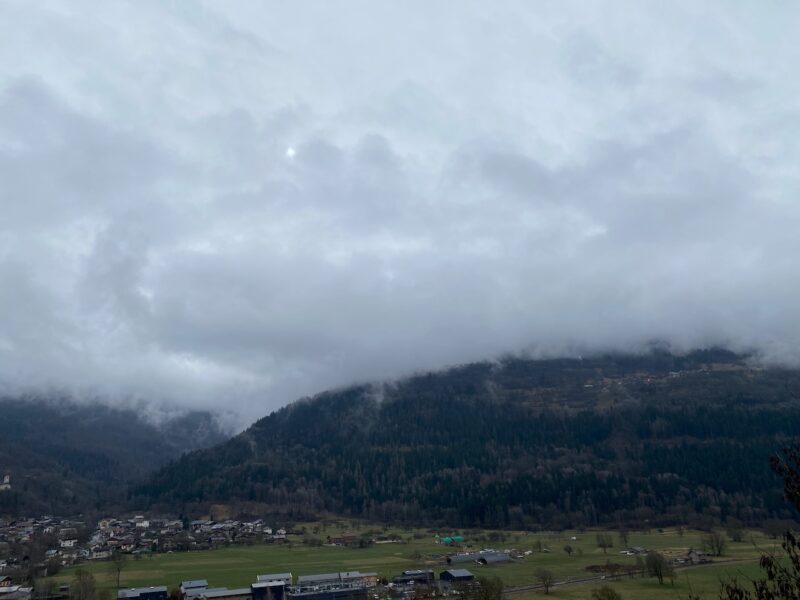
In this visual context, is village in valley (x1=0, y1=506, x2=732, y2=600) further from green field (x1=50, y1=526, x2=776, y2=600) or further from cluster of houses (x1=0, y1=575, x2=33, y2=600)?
green field (x1=50, y1=526, x2=776, y2=600)

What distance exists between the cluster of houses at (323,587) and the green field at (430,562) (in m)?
4.69

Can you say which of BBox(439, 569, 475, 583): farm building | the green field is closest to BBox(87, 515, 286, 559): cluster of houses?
the green field

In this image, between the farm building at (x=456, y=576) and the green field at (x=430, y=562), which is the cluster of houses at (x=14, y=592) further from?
the farm building at (x=456, y=576)

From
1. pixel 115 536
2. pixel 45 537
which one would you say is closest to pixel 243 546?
pixel 115 536

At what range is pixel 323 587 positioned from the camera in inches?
3359

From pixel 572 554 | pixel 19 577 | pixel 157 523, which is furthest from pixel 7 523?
pixel 572 554

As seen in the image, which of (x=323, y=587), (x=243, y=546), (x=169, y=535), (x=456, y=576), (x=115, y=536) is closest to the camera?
(x=323, y=587)

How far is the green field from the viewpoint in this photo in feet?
277

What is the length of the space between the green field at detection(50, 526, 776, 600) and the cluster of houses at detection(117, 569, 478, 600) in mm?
4686

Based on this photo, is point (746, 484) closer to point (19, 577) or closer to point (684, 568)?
point (684, 568)

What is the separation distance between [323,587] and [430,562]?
27.2 meters

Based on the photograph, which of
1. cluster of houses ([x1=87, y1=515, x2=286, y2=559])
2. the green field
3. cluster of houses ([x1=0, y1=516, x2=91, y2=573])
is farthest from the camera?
cluster of houses ([x1=87, y1=515, x2=286, y2=559])

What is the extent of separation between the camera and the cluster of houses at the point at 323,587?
8188 centimetres

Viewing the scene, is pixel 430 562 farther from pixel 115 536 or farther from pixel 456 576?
pixel 115 536
